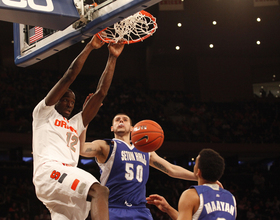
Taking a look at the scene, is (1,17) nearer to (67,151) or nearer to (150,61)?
(67,151)

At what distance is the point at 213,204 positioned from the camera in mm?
2643

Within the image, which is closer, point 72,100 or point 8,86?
point 72,100

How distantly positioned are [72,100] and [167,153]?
39.4 feet

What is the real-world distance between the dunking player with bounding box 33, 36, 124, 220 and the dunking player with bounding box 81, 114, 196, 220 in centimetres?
62

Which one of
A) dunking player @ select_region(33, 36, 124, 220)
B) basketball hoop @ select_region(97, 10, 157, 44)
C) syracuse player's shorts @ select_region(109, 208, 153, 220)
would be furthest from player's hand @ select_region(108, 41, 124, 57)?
syracuse player's shorts @ select_region(109, 208, 153, 220)

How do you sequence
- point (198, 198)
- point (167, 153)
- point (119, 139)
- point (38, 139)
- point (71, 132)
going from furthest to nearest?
point (167, 153) < point (119, 139) < point (71, 132) < point (38, 139) < point (198, 198)

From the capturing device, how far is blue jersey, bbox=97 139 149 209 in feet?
13.6

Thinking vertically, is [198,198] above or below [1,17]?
below

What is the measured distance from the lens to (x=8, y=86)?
13.8 metres

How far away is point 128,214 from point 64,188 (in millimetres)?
1463

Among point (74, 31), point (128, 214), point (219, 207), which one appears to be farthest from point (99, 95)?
point (219, 207)

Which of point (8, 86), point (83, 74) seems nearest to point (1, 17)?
point (8, 86)

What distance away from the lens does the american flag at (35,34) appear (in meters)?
3.48

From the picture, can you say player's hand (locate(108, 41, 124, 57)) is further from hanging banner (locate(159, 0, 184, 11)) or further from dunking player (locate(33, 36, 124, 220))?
hanging banner (locate(159, 0, 184, 11))
